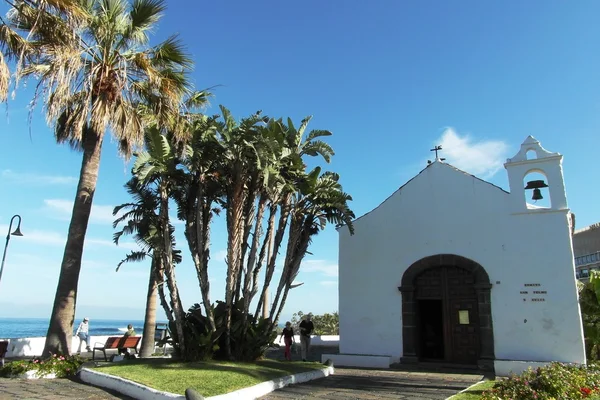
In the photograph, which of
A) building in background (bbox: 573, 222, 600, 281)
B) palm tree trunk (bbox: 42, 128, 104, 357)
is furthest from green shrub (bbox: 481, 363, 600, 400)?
building in background (bbox: 573, 222, 600, 281)

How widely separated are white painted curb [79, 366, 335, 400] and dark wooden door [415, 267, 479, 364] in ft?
17.2

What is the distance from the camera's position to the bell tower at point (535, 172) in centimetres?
1284

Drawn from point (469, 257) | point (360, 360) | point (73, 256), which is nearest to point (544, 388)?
point (469, 257)

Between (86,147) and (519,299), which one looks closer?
(86,147)

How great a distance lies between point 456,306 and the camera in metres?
13.6

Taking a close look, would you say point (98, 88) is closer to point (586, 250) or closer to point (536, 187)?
point (536, 187)

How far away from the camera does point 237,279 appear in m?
11.6

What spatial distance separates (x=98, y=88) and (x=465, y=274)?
11431 millimetres

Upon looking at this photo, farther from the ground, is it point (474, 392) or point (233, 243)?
point (233, 243)

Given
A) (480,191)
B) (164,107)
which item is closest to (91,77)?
(164,107)

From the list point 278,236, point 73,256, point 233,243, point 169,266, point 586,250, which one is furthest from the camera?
point 586,250

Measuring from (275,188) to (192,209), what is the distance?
87.7 inches

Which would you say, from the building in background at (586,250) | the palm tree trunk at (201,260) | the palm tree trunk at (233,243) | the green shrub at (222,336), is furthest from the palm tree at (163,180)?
the building in background at (586,250)

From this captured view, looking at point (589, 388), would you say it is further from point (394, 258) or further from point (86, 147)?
point (86, 147)
